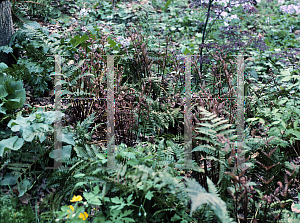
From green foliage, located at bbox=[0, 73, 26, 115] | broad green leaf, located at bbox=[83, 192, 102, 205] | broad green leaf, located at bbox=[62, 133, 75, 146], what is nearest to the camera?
broad green leaf, located at bbox=[83, 192, 102, 205]

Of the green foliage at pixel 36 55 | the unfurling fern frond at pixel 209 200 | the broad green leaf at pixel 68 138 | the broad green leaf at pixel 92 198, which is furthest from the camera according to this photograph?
the green foliage at pixel 36 55

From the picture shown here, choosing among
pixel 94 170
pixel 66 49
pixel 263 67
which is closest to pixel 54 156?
pixel 94 170

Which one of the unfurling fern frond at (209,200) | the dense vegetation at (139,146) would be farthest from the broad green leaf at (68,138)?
the unfurling fern frond at (209,200)

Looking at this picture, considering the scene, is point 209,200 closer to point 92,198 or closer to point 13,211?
point 92,198

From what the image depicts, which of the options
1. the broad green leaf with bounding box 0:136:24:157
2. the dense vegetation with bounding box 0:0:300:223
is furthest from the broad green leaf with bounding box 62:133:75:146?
the broad green leaf with bounding box 0:136:24:157

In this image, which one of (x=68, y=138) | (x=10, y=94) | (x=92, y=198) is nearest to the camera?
(x=92, y=198)

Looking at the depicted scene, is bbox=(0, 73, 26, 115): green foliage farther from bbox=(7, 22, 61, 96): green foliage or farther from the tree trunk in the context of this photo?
the tree trunk

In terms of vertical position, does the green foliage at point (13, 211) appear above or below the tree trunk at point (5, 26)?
below

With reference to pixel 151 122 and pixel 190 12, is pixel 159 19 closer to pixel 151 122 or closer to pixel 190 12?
pixel 190 12

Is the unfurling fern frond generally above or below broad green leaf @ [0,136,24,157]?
below

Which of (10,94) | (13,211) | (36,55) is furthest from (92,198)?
(36,55)

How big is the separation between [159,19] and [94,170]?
4737mm

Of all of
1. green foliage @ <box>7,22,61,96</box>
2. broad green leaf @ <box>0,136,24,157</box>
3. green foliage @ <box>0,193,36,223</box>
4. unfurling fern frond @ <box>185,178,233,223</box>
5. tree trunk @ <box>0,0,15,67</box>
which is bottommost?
green foliage @ <box>0,193,36,223</box>

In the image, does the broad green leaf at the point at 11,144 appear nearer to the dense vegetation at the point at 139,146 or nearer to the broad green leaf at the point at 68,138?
the dense vegetation at the point at 139,146
